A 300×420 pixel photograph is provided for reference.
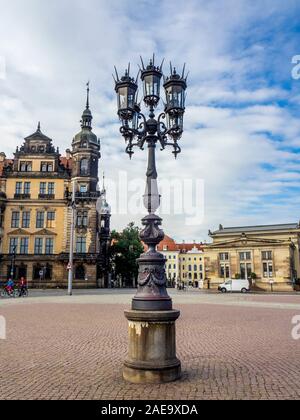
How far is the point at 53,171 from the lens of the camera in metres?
56.1

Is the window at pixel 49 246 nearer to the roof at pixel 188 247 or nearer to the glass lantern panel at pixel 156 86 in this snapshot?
the glass lantern panel at pixel 156 86

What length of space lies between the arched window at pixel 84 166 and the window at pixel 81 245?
31.9ft

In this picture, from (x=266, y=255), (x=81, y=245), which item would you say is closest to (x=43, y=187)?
(x=81, y=245)

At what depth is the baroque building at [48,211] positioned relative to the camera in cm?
5319

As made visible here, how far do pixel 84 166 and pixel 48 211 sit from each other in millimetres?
8617

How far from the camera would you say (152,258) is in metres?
7.08

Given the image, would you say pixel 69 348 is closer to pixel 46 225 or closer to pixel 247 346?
pixel 247 346

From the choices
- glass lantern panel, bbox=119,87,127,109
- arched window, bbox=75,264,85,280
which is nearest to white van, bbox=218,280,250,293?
arched window, bbox=75,264,85,280

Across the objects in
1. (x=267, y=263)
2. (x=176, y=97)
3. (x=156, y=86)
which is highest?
(x=156, y=86)

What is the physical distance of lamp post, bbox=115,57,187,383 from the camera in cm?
641

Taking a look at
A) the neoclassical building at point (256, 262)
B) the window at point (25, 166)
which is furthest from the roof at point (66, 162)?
the neoclassical building at point (256, 262)

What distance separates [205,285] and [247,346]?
55.2 m

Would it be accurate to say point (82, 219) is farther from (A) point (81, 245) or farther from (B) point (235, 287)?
(B) point (235, 287)
